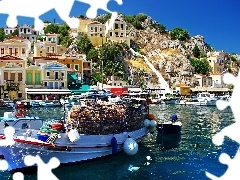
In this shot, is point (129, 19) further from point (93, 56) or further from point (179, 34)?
point (93, 56)

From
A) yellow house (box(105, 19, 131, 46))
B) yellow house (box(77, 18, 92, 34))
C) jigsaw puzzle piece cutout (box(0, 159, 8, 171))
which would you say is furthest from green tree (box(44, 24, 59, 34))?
jigsaw puzzle piece cutout (box(0, 159, 8, 171))

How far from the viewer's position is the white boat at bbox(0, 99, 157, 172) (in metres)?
15.5

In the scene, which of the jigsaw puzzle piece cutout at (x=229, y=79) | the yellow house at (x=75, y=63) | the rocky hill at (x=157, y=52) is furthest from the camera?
the rocky hill at (x=157, y=52)

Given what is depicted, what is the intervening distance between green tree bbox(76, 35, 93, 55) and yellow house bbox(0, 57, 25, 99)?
21345mm

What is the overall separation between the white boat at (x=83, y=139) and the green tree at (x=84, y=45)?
57534mm

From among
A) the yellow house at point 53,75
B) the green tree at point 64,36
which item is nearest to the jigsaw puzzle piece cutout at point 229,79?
the yellow house at point 53,75

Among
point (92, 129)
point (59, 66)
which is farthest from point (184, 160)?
point (59, 66)

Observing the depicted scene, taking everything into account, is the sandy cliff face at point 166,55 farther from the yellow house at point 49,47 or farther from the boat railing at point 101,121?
the boat railing at point 101,121

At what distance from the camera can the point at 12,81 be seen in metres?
56.9

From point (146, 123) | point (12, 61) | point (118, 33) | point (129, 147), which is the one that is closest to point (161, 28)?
point (118, 33)

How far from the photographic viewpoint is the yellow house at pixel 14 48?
224ft

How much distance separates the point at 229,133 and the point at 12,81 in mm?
53580

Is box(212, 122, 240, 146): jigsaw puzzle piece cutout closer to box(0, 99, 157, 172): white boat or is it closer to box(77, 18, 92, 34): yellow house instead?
box(0, 99, 157, 172): white boat

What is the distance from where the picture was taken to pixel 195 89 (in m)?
77.5
